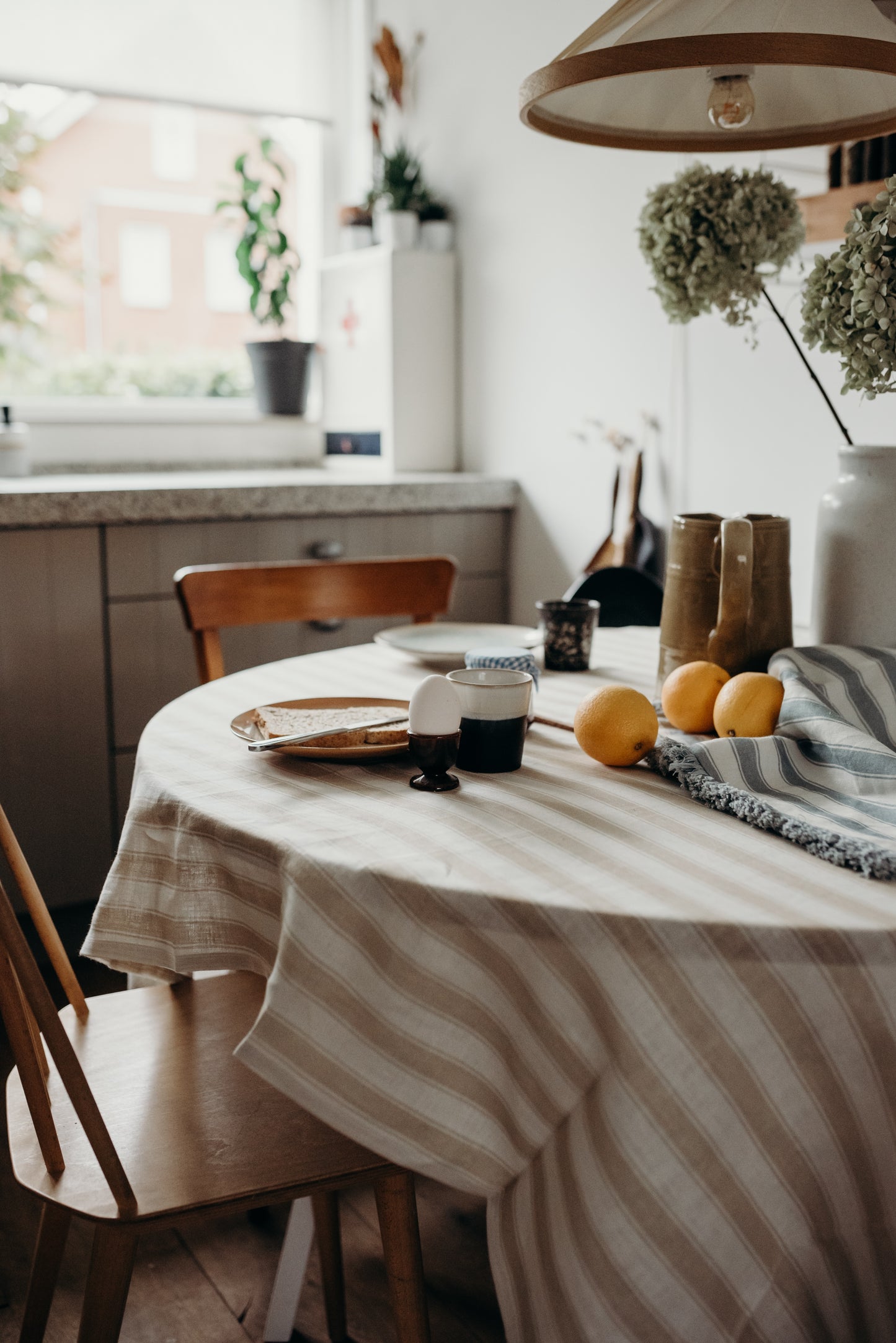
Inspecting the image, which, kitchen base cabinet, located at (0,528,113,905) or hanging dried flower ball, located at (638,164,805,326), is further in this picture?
kitchen base cabinet, located at (0,528,113,905)

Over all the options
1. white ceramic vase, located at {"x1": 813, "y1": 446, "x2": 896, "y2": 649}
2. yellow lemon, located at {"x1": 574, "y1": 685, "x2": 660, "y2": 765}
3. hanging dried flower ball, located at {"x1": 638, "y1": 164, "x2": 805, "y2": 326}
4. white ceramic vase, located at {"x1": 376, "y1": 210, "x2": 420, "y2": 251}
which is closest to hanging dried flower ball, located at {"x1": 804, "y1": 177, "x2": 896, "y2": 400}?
white ceramic vase, located at {"x1": 813, "y1": 446, "x2": 896, "y2": 649}

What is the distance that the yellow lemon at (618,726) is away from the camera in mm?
1085

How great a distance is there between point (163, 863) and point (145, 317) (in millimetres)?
2674

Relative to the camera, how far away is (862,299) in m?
1.13

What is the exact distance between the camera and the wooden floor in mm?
1439

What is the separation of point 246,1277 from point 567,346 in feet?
6.62

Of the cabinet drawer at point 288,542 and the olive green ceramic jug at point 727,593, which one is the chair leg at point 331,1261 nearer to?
the olive green ceramic jug at point 727,593

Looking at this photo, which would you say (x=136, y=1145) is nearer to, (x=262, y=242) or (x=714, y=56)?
(x=714, y=56)

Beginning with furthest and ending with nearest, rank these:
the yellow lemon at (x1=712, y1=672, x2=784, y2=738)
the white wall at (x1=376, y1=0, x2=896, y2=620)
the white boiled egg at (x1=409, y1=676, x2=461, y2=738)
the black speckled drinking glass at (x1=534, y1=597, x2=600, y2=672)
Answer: the white wall at (x1=376, y1=0, x2=896, y2=620)
the black speckled drinking glass at (x1=534, y1=597, x2=600, y2=672)
the yellow lemon at (x1=712, y1=672, x2=784, y2=738)
the white boiled egg at (x1=409, y1=676, x2=461, y2=738)

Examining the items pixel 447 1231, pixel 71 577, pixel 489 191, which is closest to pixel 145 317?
pixel 489 191

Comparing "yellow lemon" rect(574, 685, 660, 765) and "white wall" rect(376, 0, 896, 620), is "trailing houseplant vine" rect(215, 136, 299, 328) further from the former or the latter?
"yellow lemon" rect(574, 685, 660, 765)

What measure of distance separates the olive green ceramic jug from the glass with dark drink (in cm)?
28

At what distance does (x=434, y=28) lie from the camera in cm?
303

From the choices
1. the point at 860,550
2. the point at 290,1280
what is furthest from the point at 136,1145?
the point at 860,550
